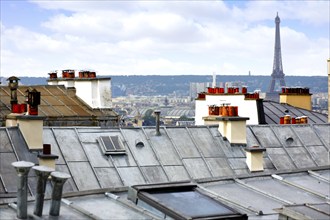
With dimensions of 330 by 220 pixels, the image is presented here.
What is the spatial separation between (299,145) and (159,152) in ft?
26.7

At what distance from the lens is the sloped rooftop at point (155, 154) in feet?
103

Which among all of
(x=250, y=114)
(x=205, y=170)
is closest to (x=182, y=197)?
(x=205, y=170)

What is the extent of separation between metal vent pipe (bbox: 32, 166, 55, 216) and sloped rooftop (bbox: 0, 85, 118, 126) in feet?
110

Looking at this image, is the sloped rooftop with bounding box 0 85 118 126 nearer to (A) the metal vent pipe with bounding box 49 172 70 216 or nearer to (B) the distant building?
(B) the distant building

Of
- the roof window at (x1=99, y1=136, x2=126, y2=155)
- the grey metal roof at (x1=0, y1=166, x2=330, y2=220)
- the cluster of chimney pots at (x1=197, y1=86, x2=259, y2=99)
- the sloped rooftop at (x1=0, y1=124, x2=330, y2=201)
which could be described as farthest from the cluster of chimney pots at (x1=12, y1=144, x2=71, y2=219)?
the cluster of chimney pots at (x1=197, y1=86, x2=259, y2=99)

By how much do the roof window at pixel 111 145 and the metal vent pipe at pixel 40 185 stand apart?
9.46 metres

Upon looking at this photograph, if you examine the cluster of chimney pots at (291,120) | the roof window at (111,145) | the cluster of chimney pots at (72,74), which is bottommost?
the roof window at (111,145)

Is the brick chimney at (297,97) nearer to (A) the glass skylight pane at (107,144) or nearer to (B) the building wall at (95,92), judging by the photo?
(B) the building wall at (95,92)

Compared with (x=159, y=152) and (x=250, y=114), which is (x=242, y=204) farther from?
(x=250, y=114)

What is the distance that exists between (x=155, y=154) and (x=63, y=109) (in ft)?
91.4

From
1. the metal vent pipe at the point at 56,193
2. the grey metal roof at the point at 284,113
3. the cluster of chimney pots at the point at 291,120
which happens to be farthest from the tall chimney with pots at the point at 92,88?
the metal vent pipe at the point at 56,193

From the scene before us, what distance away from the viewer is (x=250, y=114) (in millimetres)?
57125

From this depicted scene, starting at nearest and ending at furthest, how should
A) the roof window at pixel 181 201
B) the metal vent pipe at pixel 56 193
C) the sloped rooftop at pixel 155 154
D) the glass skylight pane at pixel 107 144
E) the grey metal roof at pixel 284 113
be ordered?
the metal vent pipe at pixel 56 193 → the roof window at pixel 181 201 → the sloped rooftop at pixel 155 154 → the glass skylight pane at pixel 107 144 → the grey metal roof at pixel 284 113

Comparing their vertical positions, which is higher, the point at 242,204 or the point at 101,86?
the point at 101,86
